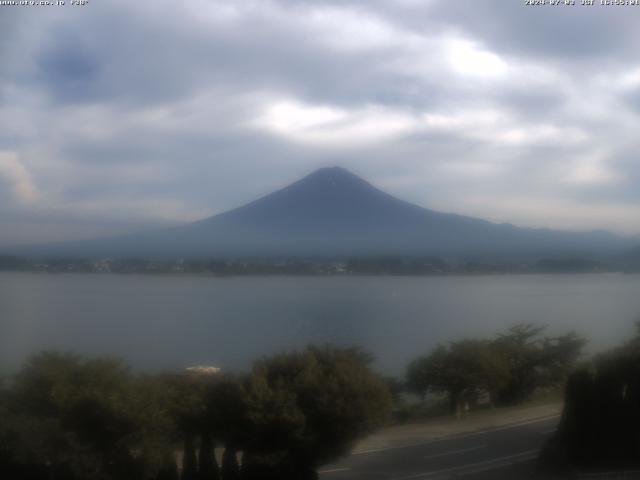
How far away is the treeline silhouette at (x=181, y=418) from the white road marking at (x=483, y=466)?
1.02m

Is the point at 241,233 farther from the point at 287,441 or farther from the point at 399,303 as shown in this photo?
the point at 287,441

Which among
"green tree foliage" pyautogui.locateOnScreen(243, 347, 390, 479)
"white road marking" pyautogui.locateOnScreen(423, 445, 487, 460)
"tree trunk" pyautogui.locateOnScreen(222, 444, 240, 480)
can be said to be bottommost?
"white road marking" pyautogui.locateOnScreen(423, 445, 487, 460)

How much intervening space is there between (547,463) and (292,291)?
3192 cm

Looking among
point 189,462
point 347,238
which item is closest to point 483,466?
point 189,462

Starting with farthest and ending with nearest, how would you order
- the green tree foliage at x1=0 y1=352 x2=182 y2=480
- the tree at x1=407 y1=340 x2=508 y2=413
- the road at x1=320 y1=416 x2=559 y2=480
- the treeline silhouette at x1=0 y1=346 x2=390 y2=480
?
the tree at x1=407 y1=340 x2=508 y2=413
the road at x1=320 y1=416 x2=559 y2=480
the treeline silhouette at x1=0 y1=346 x2=390 y2=480
the green tree foliage at x1=0 y1=352 x2=182 y2=480

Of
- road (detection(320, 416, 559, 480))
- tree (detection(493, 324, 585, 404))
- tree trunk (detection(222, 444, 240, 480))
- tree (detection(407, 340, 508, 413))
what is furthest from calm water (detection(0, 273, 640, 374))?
tree trunk (detection(222, 444, 240, 480))

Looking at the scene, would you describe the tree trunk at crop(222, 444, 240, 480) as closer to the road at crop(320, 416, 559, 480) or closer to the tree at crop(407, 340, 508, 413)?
the road at crop(320, 416, 559, 480)

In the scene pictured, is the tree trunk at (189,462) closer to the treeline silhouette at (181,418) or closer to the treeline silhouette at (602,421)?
the treeline silhouette at (181,418)

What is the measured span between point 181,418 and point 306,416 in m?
1.68

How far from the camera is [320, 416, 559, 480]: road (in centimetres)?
994

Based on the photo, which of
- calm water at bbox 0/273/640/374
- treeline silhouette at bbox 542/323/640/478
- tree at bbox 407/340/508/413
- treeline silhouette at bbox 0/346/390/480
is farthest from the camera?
calm water at bbox 0/273/640/374

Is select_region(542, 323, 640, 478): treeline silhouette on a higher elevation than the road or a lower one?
higher

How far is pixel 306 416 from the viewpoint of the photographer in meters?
9.62

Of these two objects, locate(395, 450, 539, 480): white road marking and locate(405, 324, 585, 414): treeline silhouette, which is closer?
locate(395, 450, 539, 480): white road marking
